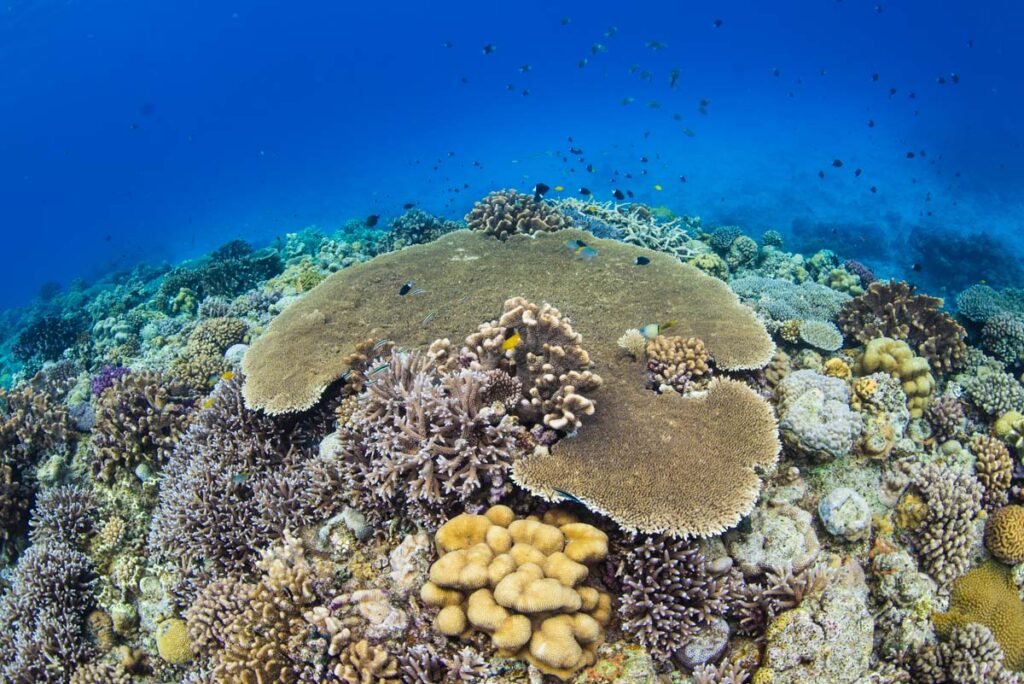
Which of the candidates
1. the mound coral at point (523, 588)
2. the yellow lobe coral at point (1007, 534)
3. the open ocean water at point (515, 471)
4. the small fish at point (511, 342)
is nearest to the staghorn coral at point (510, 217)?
the open ocean water at point (515, 471)

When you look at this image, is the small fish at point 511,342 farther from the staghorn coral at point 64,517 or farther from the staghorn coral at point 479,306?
the staghorn coral at point 64,517

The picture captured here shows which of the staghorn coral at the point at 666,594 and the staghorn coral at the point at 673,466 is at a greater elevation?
the staghorn coral at the point at 673,466

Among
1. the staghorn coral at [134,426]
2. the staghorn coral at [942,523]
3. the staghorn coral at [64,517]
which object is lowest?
the staghorn coral at [942,523]

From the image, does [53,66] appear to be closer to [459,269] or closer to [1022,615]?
[459,269]

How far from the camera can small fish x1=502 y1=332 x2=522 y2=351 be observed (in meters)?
4.98

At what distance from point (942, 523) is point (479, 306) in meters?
6.03

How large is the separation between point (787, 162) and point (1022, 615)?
54.0 meters

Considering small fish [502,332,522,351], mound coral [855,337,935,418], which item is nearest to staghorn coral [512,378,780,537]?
small fish [502,332,522,351]

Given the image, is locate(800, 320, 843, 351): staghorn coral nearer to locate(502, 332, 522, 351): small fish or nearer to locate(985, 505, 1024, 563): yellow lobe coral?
locate(985, 505, 1024, 563): yellow lobe coral

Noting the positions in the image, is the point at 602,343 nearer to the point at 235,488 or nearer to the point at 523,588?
the point at 523,588

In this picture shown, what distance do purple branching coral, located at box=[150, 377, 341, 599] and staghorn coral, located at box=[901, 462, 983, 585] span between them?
20.8 feet

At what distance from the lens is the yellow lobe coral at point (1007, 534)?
18.1ft

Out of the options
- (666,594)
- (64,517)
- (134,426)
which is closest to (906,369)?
(666,594)

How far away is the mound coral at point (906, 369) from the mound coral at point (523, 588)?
539cm
